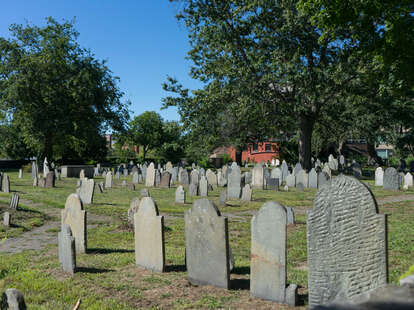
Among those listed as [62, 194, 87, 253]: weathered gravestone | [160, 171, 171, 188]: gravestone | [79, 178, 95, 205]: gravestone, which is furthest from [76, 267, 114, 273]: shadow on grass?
[160, 171, 171, 188]: gravestone

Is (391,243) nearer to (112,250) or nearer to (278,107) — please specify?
(112,250)

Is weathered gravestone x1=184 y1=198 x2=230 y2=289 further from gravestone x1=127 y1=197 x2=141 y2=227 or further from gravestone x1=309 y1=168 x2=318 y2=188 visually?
Answer: gravestone x1=309 y1=168 x2=318 y2=188

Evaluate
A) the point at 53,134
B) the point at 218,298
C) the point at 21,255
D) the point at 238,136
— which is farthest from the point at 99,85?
the point at 218,298

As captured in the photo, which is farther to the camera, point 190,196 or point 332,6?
point 190,196

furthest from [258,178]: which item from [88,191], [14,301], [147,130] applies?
[147,130]

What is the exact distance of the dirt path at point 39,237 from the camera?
7879 millimetres

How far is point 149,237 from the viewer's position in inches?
240

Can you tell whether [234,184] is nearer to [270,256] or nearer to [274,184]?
[274,184]

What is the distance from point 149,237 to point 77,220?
1.93m

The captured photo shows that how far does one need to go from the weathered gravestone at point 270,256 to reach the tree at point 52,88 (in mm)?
31813

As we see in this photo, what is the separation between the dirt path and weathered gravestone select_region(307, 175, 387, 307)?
243 inches

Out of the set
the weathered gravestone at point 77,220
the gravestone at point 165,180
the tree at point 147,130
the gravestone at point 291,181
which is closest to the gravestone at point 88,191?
the weathered gravestone at point 77,220

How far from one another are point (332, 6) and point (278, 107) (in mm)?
9856

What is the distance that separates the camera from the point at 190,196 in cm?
1734
